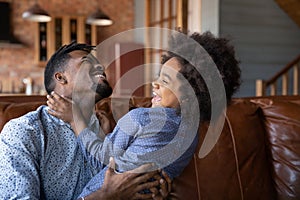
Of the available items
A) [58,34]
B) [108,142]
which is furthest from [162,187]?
[58,34]

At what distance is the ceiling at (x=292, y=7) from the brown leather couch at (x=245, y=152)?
397 cm

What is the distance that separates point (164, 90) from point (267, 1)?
4867mm

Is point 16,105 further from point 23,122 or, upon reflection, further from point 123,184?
point 123,184

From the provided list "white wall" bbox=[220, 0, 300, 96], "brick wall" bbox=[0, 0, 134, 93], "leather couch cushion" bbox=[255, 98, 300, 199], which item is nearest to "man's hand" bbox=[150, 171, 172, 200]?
"leather couch cushion" bbox=[255, 98, 300, 199]

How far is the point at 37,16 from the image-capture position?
197 inches

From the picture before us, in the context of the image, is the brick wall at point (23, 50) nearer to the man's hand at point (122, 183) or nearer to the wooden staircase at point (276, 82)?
the wooden staircase at point (276, 82)

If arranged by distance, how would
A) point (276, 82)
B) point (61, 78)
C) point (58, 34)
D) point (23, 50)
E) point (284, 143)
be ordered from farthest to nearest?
point (23, 50), point (58, 34), point (276, 82), point (284, 143), point (61, 78)

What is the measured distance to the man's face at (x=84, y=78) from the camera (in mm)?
1442

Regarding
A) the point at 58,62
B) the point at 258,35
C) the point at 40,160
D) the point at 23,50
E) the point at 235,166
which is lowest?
the point at 235,166

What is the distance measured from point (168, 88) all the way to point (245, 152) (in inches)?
27.9

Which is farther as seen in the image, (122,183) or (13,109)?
(13,109)

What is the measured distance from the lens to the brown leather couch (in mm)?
1662

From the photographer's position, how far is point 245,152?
1836mm

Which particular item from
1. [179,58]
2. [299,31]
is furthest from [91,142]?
[299,31]
